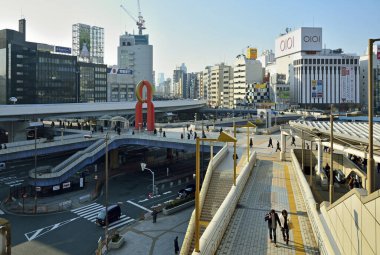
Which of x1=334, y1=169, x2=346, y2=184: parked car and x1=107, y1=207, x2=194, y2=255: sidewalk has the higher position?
x1=334, y1=169, x2=346, y2=184: parked car

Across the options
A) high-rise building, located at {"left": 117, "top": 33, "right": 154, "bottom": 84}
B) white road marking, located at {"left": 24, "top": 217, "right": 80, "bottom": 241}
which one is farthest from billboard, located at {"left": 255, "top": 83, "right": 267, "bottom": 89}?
white road marking, located at {"left": 24, "top": 217, "right": 80, "bottom": 241}

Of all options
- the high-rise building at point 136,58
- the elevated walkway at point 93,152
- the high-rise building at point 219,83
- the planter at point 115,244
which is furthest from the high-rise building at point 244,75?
the planter at point 115,244

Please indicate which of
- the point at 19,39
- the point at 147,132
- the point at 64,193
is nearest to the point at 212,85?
the point at 19,39

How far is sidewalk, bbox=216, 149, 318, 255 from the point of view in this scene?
14.5 m

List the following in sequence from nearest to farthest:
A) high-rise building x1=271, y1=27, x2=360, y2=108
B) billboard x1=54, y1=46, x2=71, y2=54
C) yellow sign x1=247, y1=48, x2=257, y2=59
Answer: billboard x1=54, y1=46, x2=71, y2=54 < high-rise building x1=271, y1=27, x2=360, y2=108 < yellow sign x1=247, y1=48, x2=257, y2=59

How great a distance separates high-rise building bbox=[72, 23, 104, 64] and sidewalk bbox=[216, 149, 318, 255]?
12918 cm

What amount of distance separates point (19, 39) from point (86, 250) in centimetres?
10740

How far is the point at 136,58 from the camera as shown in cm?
17462

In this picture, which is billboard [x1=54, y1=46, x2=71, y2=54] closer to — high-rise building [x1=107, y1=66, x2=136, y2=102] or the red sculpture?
high-rise building [x1=107, y1=66, x2=136, y2=102]

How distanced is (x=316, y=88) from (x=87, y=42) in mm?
97025

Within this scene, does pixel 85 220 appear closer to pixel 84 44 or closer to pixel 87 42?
pixel 84 44

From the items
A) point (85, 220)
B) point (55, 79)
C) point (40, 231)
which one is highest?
point (55, 79)

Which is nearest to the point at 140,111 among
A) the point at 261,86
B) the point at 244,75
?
the point at 261,86

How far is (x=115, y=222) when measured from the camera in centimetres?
3412
